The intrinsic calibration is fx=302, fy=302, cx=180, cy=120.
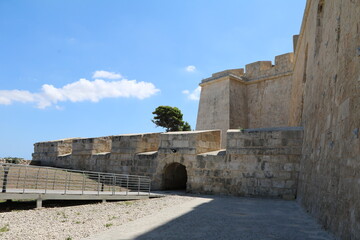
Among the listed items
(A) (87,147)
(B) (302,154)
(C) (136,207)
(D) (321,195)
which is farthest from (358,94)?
(A) (87,147)

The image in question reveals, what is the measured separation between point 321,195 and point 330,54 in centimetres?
295

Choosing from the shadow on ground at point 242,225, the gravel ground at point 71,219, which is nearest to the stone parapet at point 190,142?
the gravel ground at point 71,219

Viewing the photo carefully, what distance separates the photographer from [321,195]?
18.6ft

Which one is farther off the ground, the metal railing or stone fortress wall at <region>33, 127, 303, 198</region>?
stone fortress wall at <region>33, 127, 303, 198</region>

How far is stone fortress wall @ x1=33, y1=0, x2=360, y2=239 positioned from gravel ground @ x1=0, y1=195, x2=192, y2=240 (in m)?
3.06

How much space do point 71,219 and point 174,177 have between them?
6.98 m

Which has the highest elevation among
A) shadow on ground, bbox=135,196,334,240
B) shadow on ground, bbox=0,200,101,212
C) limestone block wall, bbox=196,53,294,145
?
limestone block wall, bbox=196,53,294,145

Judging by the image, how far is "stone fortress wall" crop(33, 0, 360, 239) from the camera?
15.1 feet

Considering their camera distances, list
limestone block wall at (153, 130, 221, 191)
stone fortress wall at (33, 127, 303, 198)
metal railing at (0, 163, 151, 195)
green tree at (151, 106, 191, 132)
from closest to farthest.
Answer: metal railing at (0, 163, 151, 195)
stone fortress wall at (33, 127, 303, 198)
limestone block wall at (153, 130, 221, 191)
green tree at (151, 106, 191, 132)

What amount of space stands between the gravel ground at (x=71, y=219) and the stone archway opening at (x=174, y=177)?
12.3 ft

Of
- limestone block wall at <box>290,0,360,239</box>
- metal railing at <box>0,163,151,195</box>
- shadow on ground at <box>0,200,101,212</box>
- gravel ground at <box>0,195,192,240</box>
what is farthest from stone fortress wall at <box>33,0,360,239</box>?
shadow on ground at <box>0,200,101,212</box>

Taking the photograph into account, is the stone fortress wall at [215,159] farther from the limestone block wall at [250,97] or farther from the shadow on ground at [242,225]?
the limestone block wall at [250,97]

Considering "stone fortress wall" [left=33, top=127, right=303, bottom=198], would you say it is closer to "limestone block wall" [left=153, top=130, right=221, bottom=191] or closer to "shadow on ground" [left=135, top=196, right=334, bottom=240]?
"limestone block wall" [left=153, top=130, right=221, bottom=191]

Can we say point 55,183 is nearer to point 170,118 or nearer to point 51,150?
point 51,150
